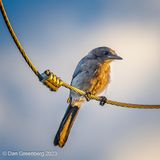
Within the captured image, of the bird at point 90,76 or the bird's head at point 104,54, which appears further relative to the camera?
the bird's head at point 104,54

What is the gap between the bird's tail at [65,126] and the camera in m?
5.86

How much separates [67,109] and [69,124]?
289 mm

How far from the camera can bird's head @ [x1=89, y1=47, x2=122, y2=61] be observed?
607 centimetres

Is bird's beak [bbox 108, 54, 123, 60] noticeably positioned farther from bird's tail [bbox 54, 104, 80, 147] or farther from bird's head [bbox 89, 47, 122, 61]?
bird's tail [bbox 54, 104, 80, 147]

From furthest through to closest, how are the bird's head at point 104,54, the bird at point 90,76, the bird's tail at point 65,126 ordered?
the bird's head at point 104,54 < the bird at point 90,76 < the bird's tail at point 65,126

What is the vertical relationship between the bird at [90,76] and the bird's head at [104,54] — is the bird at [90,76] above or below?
below

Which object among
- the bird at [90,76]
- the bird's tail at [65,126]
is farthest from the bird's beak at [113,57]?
the bird's tail at [65,126]

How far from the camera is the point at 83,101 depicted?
20.8ft

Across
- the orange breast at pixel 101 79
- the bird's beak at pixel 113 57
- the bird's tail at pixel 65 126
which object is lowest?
the bird's tail at pixel 65 126

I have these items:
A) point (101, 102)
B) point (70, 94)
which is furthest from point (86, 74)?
point (101, 102)

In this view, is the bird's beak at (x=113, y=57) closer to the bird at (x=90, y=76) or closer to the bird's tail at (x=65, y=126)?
the bird at (x=90, y=76)

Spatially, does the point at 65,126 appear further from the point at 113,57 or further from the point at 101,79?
the point at 113,57

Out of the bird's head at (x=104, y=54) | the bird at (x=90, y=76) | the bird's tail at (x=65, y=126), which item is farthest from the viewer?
the bird's head at (x=104, y=54)

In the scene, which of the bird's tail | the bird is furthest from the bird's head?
the bird's tail
